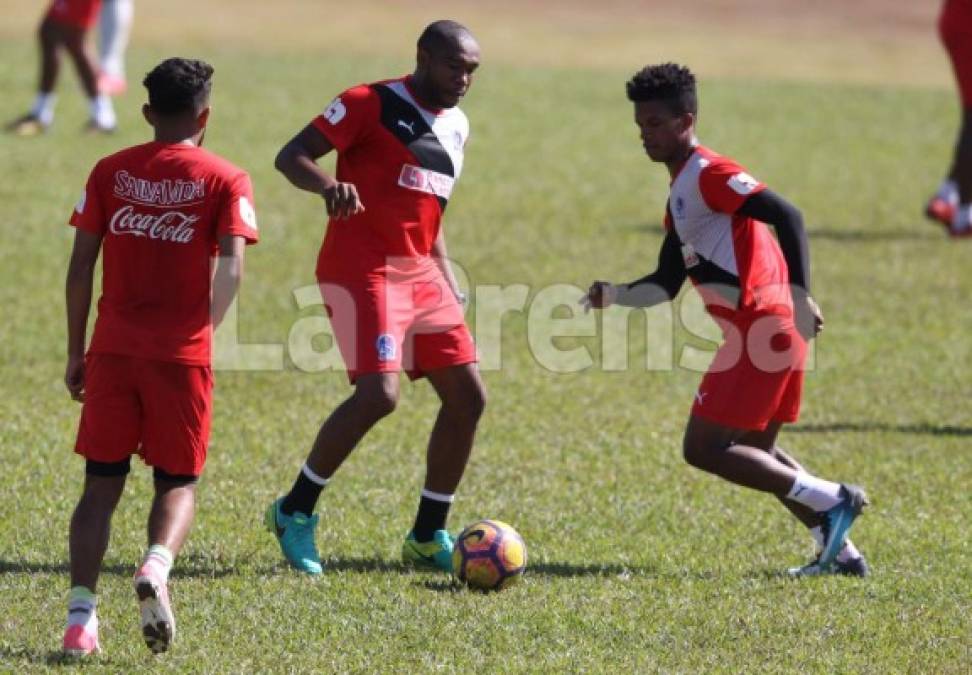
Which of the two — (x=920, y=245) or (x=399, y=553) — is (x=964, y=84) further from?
(x=399, y=553)

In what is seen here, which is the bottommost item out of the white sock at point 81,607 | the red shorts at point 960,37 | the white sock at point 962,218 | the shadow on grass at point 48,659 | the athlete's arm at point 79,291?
the shadow on grass at point 48,659

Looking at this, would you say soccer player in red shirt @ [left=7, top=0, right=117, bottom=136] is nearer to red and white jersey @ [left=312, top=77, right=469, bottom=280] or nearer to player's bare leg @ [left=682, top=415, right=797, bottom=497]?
red and white jersey @ [left=312, top=77, right=469, bottom=280]

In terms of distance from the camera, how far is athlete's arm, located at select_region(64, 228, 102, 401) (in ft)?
19.4

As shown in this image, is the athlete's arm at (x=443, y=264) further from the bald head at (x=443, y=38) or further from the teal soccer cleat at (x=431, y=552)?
the teal soccer cleat at (x=431, y=552)

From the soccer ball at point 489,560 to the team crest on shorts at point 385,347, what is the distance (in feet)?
2.51

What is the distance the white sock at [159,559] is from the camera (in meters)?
5.68

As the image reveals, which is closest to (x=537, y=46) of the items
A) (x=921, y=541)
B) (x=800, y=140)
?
(x=800, y=140)

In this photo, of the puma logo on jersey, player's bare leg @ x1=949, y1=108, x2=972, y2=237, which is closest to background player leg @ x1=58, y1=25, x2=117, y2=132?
player's bare leg @ x1=949, y1=108, x2=972, y2=237

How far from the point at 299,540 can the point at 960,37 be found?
33.5 ft

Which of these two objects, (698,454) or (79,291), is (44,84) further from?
(79,291)

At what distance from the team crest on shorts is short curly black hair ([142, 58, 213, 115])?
1369mm

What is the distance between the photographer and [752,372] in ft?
23.1

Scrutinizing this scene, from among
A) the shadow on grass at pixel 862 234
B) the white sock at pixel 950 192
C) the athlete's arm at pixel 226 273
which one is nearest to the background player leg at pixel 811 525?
the athlete's arm at pixel 226 273

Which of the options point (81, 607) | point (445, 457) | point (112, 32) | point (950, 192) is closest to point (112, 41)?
point (112, 32)
